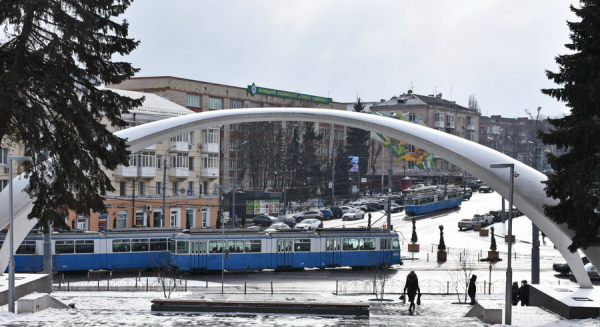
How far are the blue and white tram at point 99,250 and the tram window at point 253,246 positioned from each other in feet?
11.9

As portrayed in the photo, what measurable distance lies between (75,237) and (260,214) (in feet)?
98.5

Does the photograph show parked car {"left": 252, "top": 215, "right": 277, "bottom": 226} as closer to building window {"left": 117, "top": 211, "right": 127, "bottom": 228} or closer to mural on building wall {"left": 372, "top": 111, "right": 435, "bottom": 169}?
building window {"left": 117, "top": 211, "right": 127, "bottom": 228}

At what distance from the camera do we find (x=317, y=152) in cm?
8900

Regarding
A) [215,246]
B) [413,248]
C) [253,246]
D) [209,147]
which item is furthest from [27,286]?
[209,147]

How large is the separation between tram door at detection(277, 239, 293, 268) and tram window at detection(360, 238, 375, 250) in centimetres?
363

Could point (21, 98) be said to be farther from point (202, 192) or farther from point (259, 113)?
point (202, 192)

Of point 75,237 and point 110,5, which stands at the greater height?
point 110,5

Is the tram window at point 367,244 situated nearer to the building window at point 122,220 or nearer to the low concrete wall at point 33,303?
the low concrete wall at point 33,303

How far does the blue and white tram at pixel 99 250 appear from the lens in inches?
1458

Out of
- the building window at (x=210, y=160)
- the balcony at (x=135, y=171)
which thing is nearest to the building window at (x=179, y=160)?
the building window at (x=210, y=160)

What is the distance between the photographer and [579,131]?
20188 mm

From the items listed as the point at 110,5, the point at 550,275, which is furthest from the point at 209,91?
the point at 110,5

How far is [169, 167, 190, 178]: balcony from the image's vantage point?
61219 millimetres

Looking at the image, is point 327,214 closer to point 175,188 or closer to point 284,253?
point 175,188
